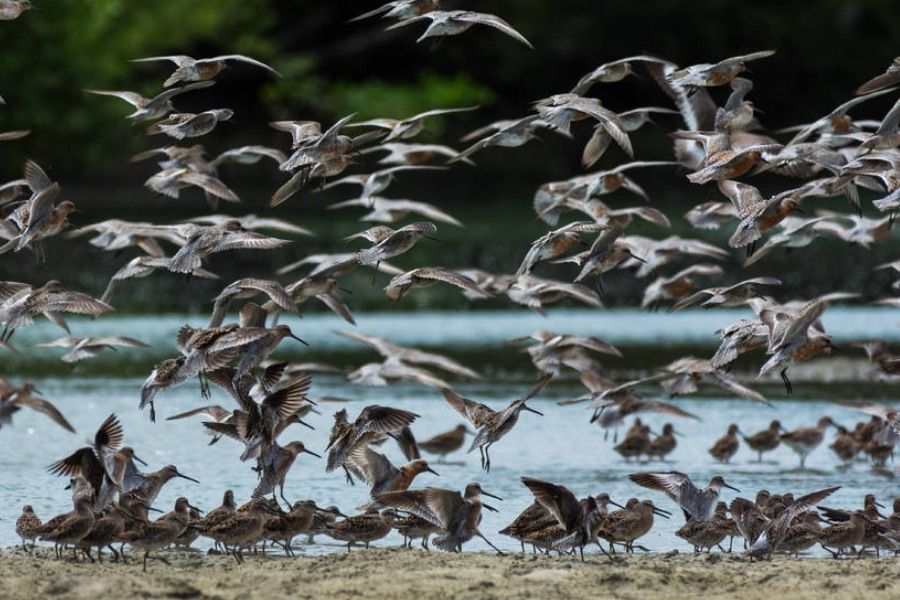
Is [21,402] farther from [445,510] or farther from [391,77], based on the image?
[391,77]

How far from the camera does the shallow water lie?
14055 millimetres

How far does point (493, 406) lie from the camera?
753 inches

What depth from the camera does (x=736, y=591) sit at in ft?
31.2

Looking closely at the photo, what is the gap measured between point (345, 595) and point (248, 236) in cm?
373

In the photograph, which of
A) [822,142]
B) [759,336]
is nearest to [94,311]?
[759,336]

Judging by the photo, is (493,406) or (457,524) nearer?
(457,524)

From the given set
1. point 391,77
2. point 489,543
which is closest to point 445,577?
point 489,543

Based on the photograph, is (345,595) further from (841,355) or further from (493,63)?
(493,63)

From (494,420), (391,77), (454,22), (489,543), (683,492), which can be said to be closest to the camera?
(489,543)

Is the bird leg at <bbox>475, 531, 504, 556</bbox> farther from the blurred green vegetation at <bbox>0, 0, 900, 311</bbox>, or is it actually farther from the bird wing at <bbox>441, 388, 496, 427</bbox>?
the blurred green vegetation at <bbox>0, 0, 900, 311</bbox>

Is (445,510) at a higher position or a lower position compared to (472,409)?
lower

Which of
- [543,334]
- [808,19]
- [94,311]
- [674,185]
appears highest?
[94,311]

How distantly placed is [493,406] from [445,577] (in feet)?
31.4

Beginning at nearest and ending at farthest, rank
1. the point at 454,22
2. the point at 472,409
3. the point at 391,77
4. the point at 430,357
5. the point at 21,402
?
1. the point at 472,409
2. the point at 21,402
3. the point at 454,22
4. the point at 430,357
5. the point at 391,77
